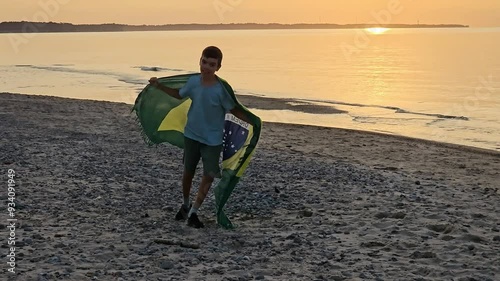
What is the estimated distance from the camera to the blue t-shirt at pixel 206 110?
6.85 metres

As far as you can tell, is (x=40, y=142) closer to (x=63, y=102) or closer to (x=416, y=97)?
(x=63, y=102)

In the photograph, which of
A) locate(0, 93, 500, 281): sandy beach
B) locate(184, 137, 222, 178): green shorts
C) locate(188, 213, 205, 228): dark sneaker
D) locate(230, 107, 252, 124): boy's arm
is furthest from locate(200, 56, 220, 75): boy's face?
locate(0, 93, 500, 281): sandy beach

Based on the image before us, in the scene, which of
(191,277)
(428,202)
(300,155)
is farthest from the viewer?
(300,155)

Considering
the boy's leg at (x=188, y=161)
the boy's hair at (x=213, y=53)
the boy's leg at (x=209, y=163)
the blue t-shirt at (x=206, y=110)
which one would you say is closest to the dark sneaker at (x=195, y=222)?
the boy's leg at (x=209, y=163)

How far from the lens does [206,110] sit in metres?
6.87

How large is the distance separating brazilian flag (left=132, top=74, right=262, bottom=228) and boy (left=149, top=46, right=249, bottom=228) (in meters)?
0.15

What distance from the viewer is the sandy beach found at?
5.93 m

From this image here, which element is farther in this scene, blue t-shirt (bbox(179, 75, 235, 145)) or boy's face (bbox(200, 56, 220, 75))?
blue t-shirt (bbox(179, 75, 235, 145))

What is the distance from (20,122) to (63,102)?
7.61m

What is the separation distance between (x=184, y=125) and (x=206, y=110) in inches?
34.8

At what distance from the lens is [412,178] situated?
1126 cm

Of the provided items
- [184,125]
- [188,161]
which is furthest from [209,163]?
[184,125]

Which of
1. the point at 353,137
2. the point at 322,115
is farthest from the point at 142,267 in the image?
Answer: the point at 322,115

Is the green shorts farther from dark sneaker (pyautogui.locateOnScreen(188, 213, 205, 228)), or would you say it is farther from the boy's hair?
the boy's hair
